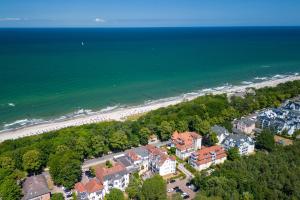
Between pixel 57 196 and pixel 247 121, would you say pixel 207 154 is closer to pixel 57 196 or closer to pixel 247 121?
pixel 247 121

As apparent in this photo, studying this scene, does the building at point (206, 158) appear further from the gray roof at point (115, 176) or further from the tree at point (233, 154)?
the gray roof at point (115, 176)

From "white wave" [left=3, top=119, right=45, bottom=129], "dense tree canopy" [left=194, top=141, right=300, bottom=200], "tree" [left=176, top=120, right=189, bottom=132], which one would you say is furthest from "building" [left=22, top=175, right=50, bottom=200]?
"white wave" [left=3, top=119, right=45, bottom=129]

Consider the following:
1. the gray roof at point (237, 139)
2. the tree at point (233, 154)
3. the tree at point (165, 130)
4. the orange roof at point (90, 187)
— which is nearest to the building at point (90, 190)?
the orange roof at point (90, 187)

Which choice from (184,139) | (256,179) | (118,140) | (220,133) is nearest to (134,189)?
(118,140)

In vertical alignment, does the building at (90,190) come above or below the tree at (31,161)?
below

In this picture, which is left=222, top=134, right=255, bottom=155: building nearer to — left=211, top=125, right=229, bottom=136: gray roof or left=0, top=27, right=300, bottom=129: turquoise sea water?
left=211, top=125, right=229, bottom=136: gray roof

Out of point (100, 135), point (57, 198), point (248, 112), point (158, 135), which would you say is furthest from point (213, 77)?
point (57, 198)

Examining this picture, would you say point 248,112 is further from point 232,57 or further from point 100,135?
point 232,57
